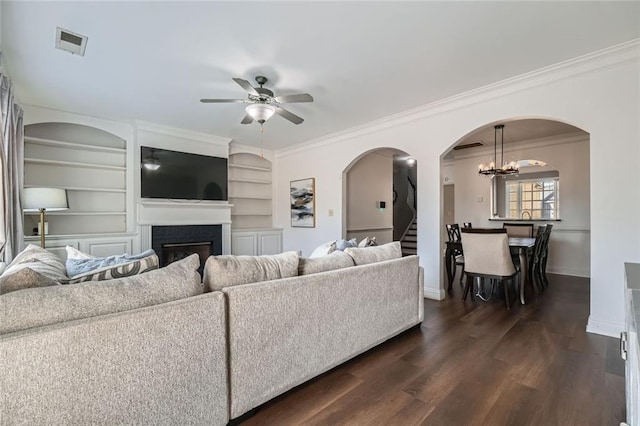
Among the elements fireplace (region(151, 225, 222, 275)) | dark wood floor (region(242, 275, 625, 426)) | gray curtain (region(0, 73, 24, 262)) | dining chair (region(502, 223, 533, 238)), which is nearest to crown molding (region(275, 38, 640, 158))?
dark wood floor (region(242, 275, 625, 426))

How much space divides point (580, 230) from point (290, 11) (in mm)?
6208

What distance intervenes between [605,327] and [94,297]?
3956 millimetres

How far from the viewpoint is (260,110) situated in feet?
10.0

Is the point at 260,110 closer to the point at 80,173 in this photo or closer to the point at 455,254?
the point at 80,173

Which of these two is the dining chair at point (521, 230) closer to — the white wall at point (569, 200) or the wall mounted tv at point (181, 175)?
the white wall at point (569, 200)

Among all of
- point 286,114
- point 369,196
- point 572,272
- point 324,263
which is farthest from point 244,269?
point 572,272

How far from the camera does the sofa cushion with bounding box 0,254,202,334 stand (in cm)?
107

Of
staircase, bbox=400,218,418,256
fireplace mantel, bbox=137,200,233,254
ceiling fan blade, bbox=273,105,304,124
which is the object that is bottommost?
staircase, bbox=400,218,418,256

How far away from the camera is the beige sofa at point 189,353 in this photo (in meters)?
1.05

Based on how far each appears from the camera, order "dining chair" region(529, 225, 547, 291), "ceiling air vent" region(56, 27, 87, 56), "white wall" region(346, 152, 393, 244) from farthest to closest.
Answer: "white wall" region(346, 152, 393, 244) → "dining chair" region(529, 225, 547, 291) → "ceiling air vent" region(56, 27, 87, 56)

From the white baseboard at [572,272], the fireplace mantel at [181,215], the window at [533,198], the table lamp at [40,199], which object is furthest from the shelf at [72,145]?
the white baseboard at [572,272]

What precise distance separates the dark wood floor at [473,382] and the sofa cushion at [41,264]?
1.26 metres

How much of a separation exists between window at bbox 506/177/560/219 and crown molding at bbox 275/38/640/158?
3.59 metres

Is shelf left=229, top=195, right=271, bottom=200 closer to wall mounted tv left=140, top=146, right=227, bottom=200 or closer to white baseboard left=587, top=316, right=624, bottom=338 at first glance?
wall mounted tv left=140, top=146, right=227, bottom=200
